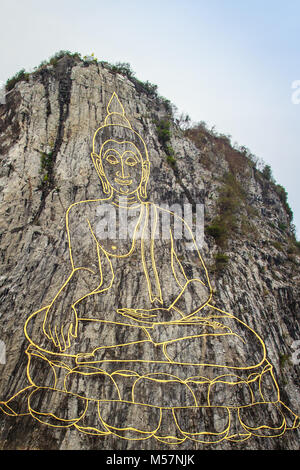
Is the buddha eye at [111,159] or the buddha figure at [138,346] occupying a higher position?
the buddha eye at [111,159]

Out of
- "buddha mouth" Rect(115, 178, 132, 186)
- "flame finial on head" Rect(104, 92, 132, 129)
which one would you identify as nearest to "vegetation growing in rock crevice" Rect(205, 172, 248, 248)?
"buddha mouth" Rect(115, 178, 132, 186)

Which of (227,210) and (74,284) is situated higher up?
(227,210)

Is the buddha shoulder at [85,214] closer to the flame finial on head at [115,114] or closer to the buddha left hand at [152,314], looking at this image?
the buddha left hand at [152,314]

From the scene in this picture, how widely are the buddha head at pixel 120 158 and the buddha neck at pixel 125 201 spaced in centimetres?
10

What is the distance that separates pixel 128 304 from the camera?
28.3 feet

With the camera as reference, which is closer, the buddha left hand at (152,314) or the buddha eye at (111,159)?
the buddha left hand at (152,314)

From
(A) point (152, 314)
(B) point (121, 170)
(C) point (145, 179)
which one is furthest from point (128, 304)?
(C) point (145, 179)

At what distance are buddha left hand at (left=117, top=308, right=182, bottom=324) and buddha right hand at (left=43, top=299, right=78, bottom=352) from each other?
1.23 metres

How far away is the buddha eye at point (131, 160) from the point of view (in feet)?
33.3

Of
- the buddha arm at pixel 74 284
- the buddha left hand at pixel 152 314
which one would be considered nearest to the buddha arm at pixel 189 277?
the buddha left hand at pixel 152 314

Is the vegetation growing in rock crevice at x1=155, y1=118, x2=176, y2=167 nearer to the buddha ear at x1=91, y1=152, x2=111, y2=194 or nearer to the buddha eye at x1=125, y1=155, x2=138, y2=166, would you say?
A: the buddha eye at x1=125, y1=155, x2=138, y2=166

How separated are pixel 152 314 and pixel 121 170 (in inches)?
175

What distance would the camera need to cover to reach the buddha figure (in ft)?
23.4

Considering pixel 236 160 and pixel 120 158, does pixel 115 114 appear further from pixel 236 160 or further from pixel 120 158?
pixel 236 160
